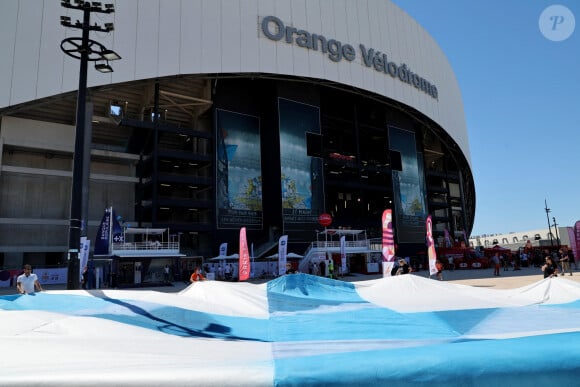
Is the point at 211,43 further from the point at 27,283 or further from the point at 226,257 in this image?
the point at 27,283

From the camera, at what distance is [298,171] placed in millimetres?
51438

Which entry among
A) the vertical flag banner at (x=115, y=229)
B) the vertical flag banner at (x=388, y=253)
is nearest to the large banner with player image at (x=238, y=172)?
the vertical flag banner at (x=115, y=229)

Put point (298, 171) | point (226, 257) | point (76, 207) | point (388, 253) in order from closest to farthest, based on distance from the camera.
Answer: point (76, 207) → point (388, 253) → point (226, 257) → point (298, 171)

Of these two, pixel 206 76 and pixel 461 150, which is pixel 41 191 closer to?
pixel 206 76

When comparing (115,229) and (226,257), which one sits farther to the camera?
(226,257)

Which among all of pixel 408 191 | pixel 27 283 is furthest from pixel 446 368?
pixel 408 191

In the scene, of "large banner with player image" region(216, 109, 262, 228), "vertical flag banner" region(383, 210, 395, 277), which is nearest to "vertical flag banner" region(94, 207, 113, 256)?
"large banner with player image" region(216, 109, 262, 228)

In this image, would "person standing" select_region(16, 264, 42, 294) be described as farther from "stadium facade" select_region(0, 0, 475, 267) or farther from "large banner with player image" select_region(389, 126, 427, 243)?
"large banner with player image" select_region(389, 126, 427, 243)

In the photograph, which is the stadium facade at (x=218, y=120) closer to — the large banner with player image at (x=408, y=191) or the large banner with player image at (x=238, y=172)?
the large banner with player image at (x=238, y=172)

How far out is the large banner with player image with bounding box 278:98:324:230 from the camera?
163ft

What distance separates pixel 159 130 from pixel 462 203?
61823 millimetres

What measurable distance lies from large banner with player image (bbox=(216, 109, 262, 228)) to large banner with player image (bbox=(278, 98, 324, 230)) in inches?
151

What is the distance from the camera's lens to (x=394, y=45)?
60.3 m

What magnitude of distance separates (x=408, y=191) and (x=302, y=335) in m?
60.7
